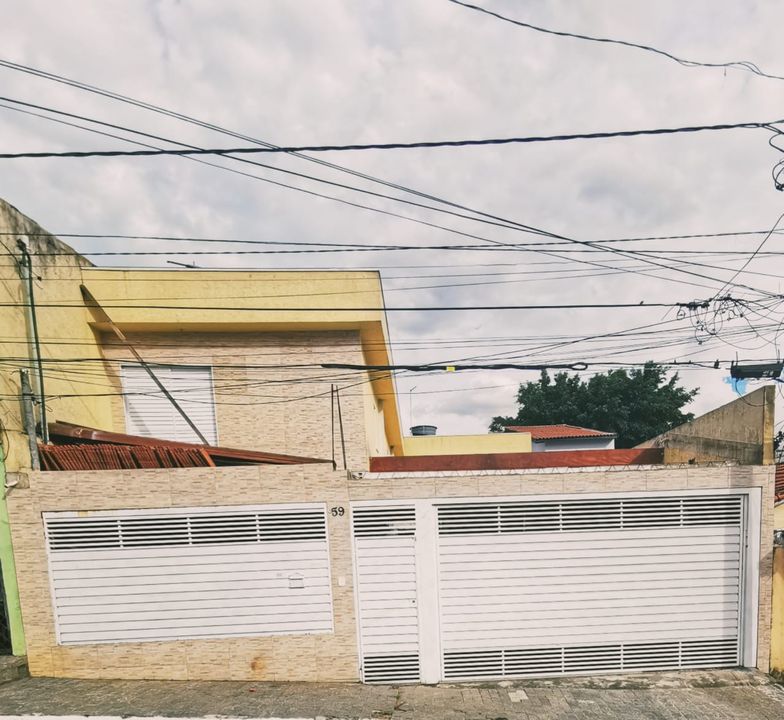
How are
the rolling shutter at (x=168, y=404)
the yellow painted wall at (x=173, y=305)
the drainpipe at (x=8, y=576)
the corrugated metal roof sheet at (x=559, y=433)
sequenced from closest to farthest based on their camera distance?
the drainpipe at (x=8, y=576) < the yellow painted wall at (x=173, y=305) < the rolling shutter at (x=168, y=404) < the corrugated metal roof sheet at (x=559, y=433)

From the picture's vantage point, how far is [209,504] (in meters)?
6.07

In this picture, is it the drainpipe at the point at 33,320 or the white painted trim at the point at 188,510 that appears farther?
the drainpipe at the point at 33,320

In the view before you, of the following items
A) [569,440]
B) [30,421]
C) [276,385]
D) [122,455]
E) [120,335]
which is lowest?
[569,440]

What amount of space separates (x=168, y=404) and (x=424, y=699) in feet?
23.8

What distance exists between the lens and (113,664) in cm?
599

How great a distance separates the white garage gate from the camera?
20.5 feet

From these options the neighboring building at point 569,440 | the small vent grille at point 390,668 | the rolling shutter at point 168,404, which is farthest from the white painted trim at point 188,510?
the neighboring building at point 569,440

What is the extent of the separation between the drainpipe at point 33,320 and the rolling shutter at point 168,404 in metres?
1.74

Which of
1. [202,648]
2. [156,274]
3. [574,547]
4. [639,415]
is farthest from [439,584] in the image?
[639,415]

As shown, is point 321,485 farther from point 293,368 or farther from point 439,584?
point 293,368

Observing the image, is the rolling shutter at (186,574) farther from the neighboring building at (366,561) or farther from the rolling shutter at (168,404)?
the rolling shutter at (168,404)

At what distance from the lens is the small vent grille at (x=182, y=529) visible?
597 cm

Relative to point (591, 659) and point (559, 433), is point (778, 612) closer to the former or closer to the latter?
point (591, 659)

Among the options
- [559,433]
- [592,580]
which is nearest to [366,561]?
[592,580]
